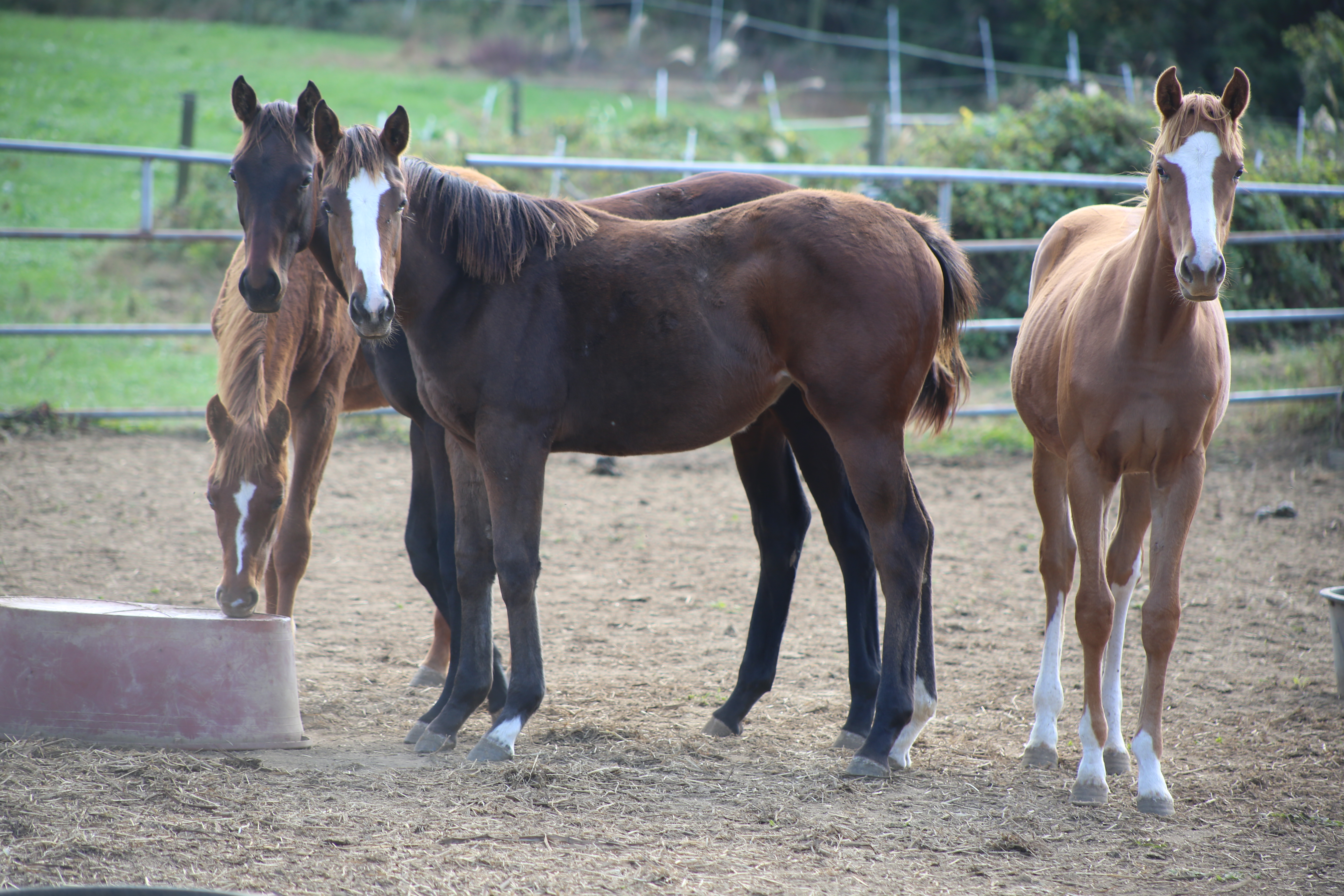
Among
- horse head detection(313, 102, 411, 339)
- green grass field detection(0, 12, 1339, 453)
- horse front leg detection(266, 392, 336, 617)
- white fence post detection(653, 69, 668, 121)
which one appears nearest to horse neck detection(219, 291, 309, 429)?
horse front leg detection(266, 392, 336, 617)

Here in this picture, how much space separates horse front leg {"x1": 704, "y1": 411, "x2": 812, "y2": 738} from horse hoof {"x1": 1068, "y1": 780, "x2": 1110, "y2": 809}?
3.50 ft

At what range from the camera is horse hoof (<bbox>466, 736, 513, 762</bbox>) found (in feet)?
10.3

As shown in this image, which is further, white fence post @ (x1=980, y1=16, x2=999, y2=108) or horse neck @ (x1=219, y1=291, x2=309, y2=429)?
white fence post @ (x1=980, y1=16, x2=999, y2=108)

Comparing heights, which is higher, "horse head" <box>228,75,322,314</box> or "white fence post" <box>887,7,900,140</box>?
"white fence post" <box>887,7,900,140</box>

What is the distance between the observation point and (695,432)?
10.7 ft

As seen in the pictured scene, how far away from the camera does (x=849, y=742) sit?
134 inches

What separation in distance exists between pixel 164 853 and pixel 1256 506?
6.43 metres

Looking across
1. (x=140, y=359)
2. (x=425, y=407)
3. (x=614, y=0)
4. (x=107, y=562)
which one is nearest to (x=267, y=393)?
(x=425, y=407)

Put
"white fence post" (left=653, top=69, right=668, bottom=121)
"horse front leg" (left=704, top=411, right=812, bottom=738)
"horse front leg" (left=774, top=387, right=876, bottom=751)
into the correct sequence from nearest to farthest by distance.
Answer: "horse front leg" (left=774, top=387, right=876, bottom=751) → "horse front leg" (left=704, top=411, right=812, bottom=738) → "white fence post" (left=653, top=69, right=668, bottom=121)

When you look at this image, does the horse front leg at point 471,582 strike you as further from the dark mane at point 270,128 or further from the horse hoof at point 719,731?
the dark mane at point 270,128

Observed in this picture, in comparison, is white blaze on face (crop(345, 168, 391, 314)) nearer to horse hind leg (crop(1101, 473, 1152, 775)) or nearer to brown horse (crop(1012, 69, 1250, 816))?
brown horse (crop(1012, 69, 1250, 816))

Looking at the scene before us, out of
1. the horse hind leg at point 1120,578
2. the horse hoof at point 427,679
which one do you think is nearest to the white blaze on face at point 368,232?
the horse hoof at point 427,679

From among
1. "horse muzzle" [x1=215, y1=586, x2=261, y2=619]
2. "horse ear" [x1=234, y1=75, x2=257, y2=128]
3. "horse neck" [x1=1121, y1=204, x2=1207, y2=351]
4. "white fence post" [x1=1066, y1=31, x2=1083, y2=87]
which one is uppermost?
"white fence post" [x1=1066, y1=31, x2=1083, y2=87]

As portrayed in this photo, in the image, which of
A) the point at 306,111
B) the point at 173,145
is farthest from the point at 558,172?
the point at 173,145
